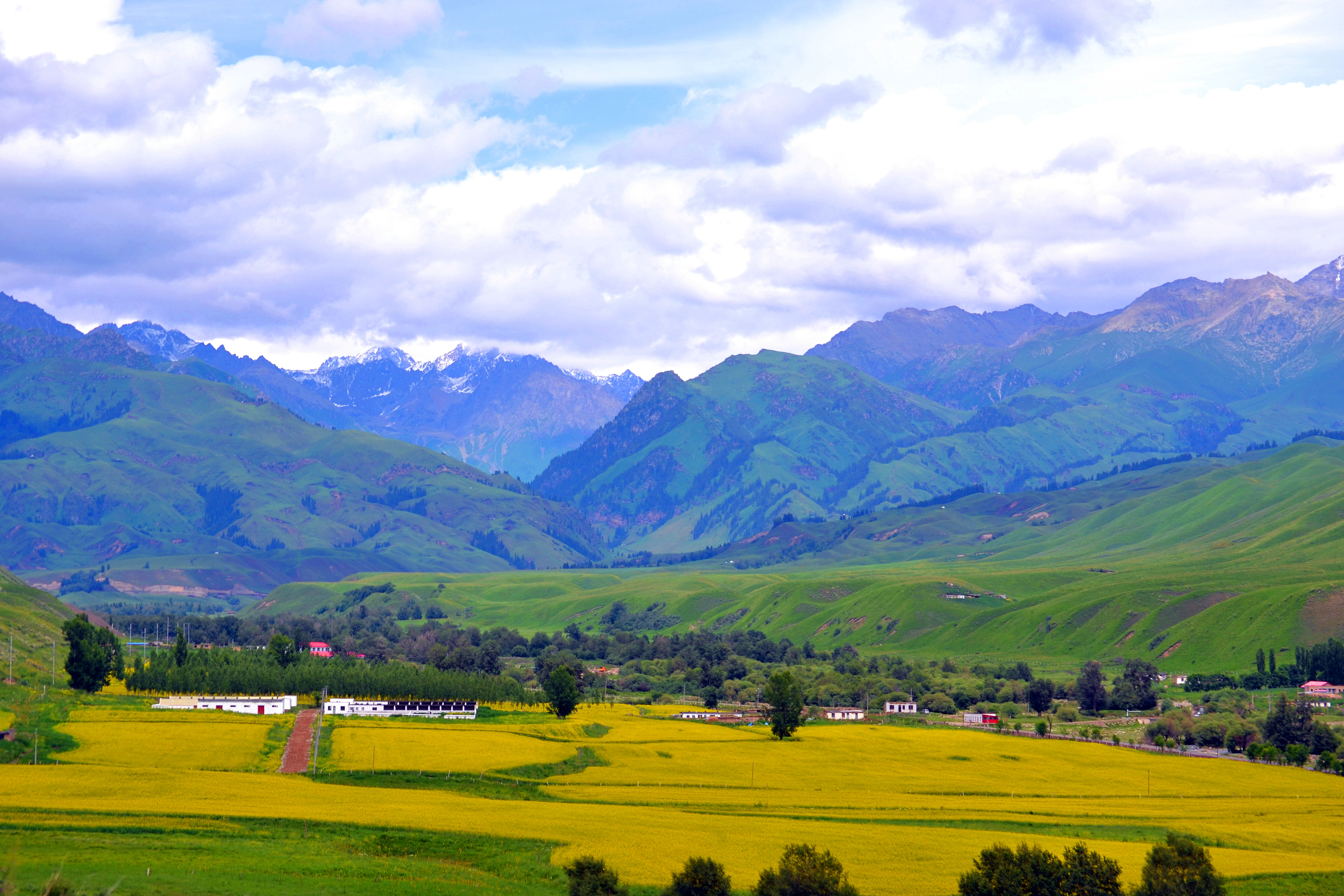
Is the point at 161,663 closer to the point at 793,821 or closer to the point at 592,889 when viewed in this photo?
the point at 793,821

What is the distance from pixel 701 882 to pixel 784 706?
85.1 meters

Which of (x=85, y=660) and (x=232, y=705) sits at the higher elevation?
(x=85, y=660)

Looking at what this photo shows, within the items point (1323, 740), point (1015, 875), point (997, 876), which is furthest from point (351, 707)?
point (1323, 740)

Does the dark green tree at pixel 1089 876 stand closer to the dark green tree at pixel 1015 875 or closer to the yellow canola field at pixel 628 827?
the dark green tree at pixel 1015 875

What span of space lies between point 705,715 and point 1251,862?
10835cm

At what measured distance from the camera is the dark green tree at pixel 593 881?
229ft

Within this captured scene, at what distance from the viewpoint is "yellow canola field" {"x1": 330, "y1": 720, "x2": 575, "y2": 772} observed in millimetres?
116750

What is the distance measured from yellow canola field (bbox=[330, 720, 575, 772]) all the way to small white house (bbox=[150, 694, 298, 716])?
15.0 metres

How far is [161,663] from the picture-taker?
190 meters

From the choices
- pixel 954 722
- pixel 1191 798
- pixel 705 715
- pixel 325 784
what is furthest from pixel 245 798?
pixel 954 722

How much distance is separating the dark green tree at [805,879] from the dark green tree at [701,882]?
69.5 inches

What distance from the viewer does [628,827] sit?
87.9 meters

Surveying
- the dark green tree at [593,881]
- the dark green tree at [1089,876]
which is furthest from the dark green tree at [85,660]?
the dark green tree at [1089,876]

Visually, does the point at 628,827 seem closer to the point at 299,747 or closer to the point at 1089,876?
the point at 1089,876
